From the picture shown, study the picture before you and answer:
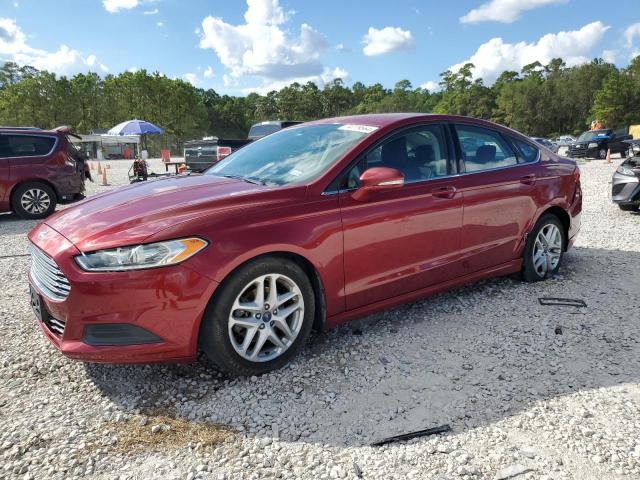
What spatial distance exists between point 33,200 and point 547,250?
8916 millimetres

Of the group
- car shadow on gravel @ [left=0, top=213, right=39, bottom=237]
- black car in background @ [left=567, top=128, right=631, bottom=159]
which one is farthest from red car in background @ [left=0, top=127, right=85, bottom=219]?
black car in background @ [left=567, top=128, right=631, bottom=159]

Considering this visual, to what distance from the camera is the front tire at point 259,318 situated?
273 centimetres

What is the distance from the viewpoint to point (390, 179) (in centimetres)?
309

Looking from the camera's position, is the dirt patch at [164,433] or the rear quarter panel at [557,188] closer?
the dirt patch at [164,433]

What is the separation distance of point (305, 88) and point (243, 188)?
113 metres

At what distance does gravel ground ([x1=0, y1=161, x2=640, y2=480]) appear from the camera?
2.23 m

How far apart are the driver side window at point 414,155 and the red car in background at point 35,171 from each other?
8.02 m

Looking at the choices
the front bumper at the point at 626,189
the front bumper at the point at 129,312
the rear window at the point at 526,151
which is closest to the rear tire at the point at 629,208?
the front bumper at the point at 626,189

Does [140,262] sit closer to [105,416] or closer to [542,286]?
[105,416]

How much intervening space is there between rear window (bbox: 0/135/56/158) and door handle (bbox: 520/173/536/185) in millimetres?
8650

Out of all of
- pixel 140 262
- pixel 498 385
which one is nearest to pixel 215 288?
pixel 140 262

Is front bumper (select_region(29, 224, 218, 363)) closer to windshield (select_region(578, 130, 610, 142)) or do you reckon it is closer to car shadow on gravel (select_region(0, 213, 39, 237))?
car shadow on gravel (select_region(0, 213, 39, 237))

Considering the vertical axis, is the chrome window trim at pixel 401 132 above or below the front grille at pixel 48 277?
above

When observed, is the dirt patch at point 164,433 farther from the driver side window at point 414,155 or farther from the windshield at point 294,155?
the driver side window at point 414,155
